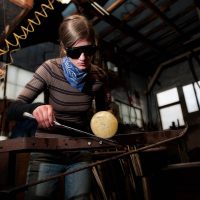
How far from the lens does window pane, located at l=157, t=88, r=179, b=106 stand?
12.3 meters

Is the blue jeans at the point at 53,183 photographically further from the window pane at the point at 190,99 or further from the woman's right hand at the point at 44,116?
the window pane at the point at 190,99

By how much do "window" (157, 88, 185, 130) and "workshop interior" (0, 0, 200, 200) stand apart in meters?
0.05

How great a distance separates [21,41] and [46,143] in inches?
251

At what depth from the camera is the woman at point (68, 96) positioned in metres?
1.62

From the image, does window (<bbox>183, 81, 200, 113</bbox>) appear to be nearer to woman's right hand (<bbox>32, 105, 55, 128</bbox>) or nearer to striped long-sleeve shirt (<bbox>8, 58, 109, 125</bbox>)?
striped long-sleeve shirt (<bbox>8, 58, 109, 125</bbox>)

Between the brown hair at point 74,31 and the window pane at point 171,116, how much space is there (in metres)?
10.3

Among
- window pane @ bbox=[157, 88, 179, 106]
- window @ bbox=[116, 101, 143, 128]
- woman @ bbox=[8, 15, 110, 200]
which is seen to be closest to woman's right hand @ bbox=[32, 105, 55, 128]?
woman @ bbox=[8, 15, 110, 200]

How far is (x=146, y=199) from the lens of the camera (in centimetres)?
407

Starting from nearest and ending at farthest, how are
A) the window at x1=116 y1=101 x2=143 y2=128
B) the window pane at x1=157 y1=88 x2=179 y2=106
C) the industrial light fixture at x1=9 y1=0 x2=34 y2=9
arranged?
the industrial light fixture at x1=9 y1=0 x2=34 y2=9
the window at x1=116 y1=101 x2=143 y2=128
the window pane at x1=157 y1=88 x2=179 y2=106

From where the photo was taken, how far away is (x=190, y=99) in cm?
1152

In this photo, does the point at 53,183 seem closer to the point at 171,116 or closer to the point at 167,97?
the point at 171,116

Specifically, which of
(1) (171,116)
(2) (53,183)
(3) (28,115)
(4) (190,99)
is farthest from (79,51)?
(1) (171,116)

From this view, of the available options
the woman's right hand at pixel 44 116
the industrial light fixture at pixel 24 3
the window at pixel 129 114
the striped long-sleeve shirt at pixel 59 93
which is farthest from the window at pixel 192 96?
the woman's right hand at pixel 44 116

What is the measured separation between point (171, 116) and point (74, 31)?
1108 centimetres
